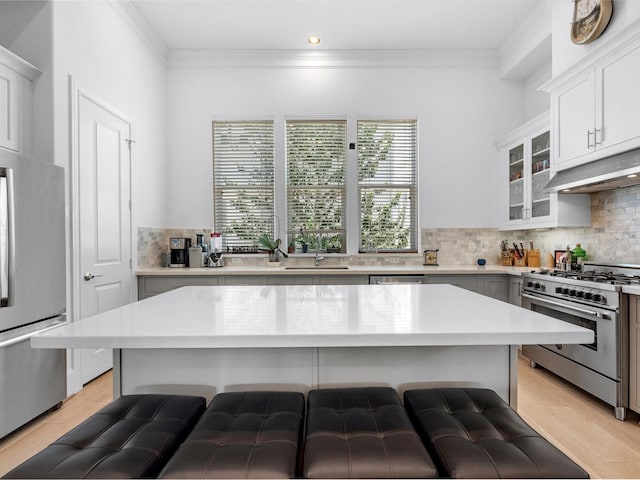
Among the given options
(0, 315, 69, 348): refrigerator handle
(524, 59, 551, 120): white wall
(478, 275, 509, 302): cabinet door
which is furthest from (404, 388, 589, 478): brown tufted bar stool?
(524, 59, 551, 120): white wall

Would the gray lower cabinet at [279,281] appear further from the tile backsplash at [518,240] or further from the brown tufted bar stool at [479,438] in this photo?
the brown tufted bar stool at [479,438]

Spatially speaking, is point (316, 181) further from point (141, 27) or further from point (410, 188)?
point (141, 27)

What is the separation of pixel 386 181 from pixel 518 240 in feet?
5.57

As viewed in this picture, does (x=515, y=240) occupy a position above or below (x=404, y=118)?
below

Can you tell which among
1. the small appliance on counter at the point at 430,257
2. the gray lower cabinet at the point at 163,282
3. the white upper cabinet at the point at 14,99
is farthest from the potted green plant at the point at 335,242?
the white upper cabinet at the point at 14,99

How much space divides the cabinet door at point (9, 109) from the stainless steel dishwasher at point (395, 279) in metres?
3.03

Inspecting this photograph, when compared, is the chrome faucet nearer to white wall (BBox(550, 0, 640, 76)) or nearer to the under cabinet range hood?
the under cabinet range hood

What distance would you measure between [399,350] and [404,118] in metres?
3.72

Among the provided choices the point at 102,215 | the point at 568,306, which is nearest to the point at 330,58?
the point at 102,215

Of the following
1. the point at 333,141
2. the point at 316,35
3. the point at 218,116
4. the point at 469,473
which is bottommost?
the point at 469,473

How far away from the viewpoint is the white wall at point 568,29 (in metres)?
2.52

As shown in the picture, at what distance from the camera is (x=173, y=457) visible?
38.6 inches

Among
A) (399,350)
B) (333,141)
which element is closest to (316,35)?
(333,141)

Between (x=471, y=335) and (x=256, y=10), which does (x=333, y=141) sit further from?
(x=471, y=335)
